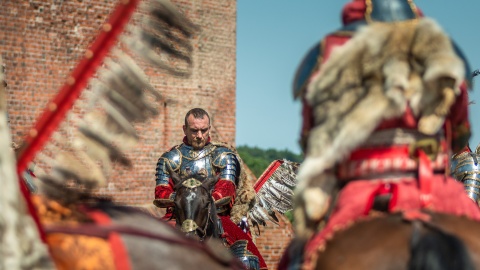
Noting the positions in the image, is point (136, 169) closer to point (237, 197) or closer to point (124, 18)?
point (237, 197)

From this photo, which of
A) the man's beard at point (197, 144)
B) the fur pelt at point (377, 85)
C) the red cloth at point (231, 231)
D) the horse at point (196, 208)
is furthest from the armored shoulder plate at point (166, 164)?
the fur pelt at point (377, 85)

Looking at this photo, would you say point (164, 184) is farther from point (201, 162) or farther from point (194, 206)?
point (194, 206)

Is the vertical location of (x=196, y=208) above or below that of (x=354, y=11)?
below

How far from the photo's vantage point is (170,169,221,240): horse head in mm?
7383

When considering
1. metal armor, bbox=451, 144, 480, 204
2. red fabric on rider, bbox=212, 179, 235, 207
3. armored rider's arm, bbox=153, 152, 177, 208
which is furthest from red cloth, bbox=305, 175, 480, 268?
metal armor, bbox=451, 144, 480, 204

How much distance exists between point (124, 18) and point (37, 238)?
842mm

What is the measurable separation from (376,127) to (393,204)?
12.3 inches

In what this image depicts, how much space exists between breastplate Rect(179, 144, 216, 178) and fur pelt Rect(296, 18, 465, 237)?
17.0 feet

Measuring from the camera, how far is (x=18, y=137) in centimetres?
1605

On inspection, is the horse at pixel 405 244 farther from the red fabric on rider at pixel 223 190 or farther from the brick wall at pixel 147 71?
the brick wall at pixel 147 71

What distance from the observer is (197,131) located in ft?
28.9

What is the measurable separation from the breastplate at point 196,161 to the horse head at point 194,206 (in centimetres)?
97

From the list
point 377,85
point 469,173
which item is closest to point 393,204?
point 377,85

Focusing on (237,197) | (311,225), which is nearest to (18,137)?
(237,197)
